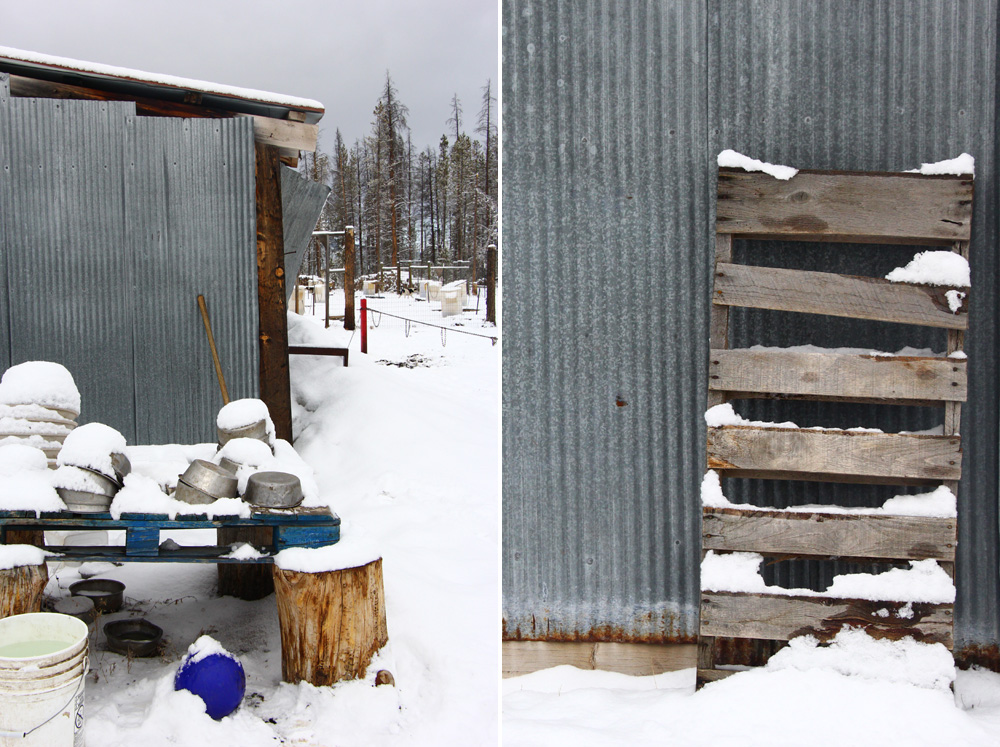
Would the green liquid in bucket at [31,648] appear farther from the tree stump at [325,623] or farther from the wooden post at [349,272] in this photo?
the wooden post at [349,272]

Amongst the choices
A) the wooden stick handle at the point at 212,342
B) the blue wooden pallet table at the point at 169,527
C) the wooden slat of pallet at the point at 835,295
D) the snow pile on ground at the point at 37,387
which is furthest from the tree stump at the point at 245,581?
the wooden slat of pallet at the point at 835,295

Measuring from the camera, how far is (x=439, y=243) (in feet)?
154

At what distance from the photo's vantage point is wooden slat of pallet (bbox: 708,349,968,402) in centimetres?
375

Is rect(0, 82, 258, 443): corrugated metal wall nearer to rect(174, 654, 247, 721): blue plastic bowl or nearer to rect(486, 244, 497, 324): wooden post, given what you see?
rect(174, 654, 247, 721): blue plastic bowl

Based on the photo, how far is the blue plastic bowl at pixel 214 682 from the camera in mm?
3688

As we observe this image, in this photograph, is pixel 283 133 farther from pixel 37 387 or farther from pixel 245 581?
pixel 245 581

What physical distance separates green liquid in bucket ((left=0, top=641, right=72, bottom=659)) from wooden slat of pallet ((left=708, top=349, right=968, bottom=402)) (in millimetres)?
3297

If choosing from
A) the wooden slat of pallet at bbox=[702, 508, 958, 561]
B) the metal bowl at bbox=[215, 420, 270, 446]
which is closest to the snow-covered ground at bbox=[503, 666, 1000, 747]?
the wooden slat of pallet at bbox=[702, 508, 958, 561]

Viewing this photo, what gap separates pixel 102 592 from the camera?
4.83 meters

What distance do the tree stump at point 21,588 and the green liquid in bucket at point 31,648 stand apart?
269 mm

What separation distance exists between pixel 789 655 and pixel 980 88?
121 inches

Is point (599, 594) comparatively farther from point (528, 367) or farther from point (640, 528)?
point (528, 367)

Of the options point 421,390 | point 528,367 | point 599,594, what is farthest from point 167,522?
point 421,390

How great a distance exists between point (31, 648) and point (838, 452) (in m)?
3.88
